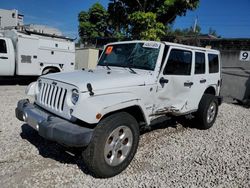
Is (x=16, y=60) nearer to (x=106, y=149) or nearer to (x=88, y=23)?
(x=106, y=149)

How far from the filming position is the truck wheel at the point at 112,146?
338 centimetres

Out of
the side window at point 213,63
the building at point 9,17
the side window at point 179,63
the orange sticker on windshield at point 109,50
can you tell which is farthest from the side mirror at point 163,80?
the building at point 9,17

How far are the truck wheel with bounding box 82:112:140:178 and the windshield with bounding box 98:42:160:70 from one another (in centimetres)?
124

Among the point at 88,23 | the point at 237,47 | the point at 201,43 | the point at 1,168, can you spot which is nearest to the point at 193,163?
the point at 1,168

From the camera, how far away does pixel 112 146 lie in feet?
12.0

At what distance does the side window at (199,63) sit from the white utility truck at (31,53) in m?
8.01

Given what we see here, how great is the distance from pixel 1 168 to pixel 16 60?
823cm

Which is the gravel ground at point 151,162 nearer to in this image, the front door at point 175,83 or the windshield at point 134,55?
the front door at point 175,83

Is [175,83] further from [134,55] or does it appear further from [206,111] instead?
[206,111]

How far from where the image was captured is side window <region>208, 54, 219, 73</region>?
6.36m

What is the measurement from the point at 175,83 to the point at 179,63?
1.45ft

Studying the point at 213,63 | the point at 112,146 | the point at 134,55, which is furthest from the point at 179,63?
the point at 112,146

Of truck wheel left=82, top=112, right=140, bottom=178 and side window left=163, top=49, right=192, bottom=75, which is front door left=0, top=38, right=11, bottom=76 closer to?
side window left=163, top=49, right=192, bottom=75

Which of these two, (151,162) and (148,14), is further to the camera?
(148,14)
